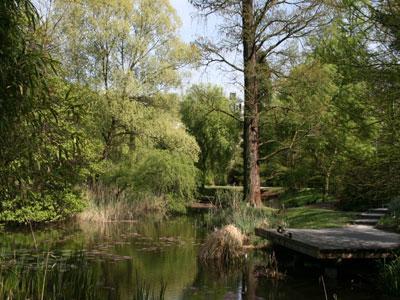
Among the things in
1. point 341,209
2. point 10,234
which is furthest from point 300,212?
point 10,234

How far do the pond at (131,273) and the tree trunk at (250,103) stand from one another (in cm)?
301

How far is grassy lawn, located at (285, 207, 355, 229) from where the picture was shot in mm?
14648

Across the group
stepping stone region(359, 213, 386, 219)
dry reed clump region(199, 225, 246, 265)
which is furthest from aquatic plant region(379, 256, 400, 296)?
stepping stone region(359, 213, 386, 219)

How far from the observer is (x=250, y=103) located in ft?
57.0

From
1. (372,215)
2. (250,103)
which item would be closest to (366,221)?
(372,215)

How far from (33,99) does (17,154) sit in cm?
49

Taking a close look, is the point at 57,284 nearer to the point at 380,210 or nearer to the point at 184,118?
the point at 380,210

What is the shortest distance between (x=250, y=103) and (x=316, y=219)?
14.9ft

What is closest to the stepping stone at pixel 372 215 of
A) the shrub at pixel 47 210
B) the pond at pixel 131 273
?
the pond at pixel 131 273

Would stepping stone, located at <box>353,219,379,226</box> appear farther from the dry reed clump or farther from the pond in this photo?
the dry reed clump

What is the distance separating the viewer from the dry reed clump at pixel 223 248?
11336 mm

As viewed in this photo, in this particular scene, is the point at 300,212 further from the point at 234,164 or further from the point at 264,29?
the point at 234,164

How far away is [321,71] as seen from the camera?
1720 cm

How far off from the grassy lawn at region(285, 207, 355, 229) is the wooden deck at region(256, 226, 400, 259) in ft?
6.61
